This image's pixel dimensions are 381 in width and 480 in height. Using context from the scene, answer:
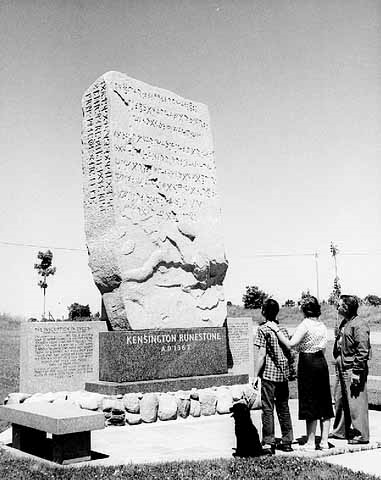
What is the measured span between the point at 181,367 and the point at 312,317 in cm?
349

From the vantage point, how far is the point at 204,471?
5.77 meters

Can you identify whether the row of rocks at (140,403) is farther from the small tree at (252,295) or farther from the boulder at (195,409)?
the small tree at (252,295)

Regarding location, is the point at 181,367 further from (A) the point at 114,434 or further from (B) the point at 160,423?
(A) the point at 114,434

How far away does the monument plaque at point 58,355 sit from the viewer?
9.12 meters

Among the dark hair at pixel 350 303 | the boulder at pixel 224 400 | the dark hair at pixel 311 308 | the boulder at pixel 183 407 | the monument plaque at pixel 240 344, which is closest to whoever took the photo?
the dark hair at pixel 311 308

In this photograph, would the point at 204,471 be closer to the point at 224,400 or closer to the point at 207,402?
the point at 207,402

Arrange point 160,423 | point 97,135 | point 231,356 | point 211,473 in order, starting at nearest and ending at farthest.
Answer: point 211,473
point 160,423
point 97,135
point 231,356

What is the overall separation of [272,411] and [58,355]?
3.82 metres

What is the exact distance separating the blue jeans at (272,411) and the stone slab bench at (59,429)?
1.72 metres

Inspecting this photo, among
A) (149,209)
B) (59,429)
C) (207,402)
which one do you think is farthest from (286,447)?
(149,209)

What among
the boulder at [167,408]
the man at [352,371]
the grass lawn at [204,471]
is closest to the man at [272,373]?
the grass lawn at [204,471]

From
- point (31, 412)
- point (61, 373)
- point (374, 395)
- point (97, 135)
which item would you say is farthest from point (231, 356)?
point (31, 412)

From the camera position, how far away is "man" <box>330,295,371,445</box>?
7.20 metres

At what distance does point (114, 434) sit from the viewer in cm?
803
